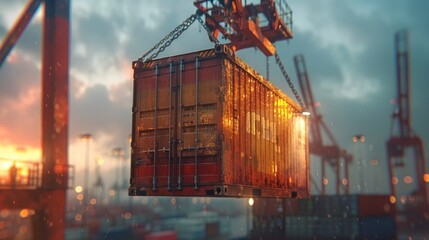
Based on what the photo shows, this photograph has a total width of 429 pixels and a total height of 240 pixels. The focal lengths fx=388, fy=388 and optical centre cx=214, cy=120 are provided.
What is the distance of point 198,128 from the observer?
29.3 ft

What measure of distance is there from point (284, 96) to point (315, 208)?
20476 millimetres

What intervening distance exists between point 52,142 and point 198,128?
25.4 ft

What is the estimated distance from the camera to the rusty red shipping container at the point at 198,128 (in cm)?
878

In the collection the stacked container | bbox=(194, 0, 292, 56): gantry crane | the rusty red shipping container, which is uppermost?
bbox=(194, 0, 292, 56): gantry crane

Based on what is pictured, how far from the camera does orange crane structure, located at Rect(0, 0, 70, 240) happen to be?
13.8 m

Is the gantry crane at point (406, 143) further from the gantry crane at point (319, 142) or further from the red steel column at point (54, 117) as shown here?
the red steel column at point (54, 117)

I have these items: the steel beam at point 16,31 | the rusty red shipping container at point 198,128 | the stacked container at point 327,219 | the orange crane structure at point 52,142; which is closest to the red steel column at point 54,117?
the orange crane structure at point 52,142

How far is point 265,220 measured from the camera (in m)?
31.5

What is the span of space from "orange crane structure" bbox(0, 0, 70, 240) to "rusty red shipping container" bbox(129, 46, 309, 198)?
5749mm

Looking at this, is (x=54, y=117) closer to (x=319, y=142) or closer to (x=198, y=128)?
(x=198, y=128)

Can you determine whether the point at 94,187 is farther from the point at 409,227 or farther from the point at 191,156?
the point at 191,156

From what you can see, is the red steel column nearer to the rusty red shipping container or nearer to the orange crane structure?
the orange crane structure

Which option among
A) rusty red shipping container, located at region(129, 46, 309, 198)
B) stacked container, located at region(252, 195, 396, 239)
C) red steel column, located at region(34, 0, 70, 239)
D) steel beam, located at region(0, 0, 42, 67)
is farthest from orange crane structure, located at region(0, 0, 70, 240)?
stacked container, located at region(252, 195, 396, 239)

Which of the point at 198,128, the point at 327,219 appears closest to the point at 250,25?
the point at 198,128
